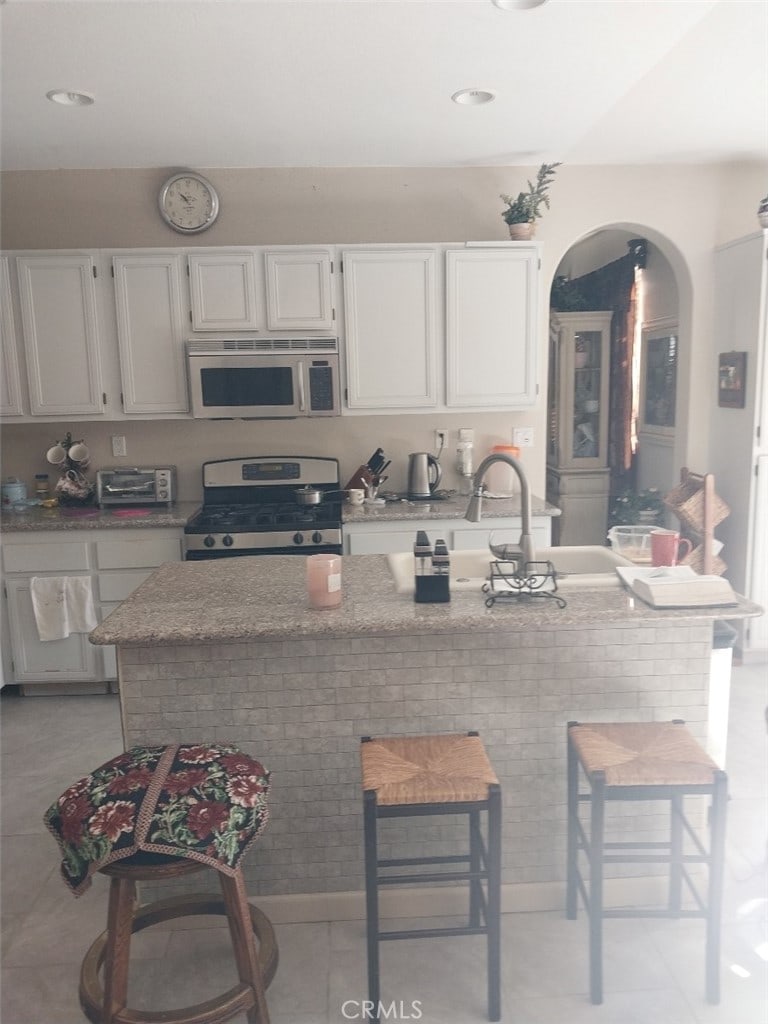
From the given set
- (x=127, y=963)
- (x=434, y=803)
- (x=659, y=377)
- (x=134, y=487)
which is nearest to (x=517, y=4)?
(x=434, y=803)

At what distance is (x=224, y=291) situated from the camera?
12.9 ft

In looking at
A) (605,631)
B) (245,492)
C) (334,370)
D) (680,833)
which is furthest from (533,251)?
(680,833)

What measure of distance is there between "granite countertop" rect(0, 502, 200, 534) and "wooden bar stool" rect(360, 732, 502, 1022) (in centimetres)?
218

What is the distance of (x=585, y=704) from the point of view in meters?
2.20

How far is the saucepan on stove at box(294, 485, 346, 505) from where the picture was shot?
406 centimetres

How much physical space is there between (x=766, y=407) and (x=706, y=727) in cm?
230

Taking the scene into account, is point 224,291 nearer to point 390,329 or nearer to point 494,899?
point 390,329

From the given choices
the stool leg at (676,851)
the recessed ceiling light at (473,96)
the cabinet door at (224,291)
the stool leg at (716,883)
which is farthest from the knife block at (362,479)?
the stool leg at (716,883)

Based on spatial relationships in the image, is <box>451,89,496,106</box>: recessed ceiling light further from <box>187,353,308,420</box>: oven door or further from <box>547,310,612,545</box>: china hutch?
<box>547,310,612,545</box>: china hutch

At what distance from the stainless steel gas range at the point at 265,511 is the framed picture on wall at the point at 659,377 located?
2300 mm

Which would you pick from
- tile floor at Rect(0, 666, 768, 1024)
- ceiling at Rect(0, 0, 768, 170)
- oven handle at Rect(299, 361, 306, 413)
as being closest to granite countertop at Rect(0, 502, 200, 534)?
oven handle at Rect(299, 361, 306, 413)

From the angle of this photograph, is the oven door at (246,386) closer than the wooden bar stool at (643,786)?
No

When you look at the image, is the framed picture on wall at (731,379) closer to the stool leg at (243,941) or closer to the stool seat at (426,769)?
the stool seat at (426,769)

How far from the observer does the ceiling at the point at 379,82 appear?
8.02 feet
